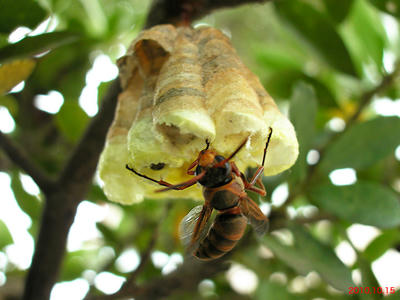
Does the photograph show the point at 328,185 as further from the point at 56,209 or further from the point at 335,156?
the point at 56,209

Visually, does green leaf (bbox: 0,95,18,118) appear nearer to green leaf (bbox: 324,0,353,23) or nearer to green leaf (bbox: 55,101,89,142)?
green leaf (bbox: 55,101,89,142)

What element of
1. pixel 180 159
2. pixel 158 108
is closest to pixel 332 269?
pixel 180 159

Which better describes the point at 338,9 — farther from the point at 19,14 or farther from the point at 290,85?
the point at 19,14

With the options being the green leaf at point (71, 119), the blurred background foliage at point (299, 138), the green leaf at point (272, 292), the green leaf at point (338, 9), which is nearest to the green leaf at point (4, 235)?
the blurred background foliage at point (299, 138)

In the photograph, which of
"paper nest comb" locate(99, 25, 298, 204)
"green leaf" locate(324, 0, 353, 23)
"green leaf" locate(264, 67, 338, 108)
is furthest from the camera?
"green leaf" locate(264, 67, 338, 108)

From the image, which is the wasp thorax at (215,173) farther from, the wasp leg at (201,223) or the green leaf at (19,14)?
the green leaf at (19,14)

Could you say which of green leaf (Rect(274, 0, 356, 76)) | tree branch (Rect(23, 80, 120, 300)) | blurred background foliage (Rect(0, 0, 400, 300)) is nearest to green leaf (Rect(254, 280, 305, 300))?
blurred background foliage (Rect(0, 0, 400, 300))
